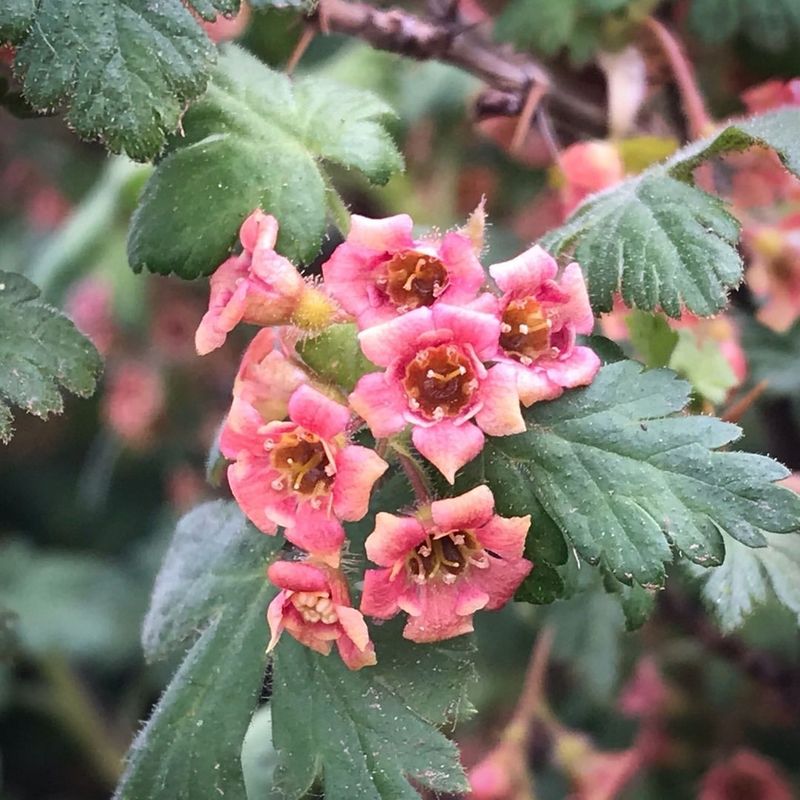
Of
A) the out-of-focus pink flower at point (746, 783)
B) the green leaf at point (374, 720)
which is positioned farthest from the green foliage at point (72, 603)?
the green leaf at point (374, 720)

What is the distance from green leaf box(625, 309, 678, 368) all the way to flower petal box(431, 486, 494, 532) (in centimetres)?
19

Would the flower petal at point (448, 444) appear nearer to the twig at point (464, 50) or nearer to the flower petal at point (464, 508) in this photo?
the flower petal at point (464, 508)

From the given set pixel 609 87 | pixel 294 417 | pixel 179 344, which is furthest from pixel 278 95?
pixel 179 344

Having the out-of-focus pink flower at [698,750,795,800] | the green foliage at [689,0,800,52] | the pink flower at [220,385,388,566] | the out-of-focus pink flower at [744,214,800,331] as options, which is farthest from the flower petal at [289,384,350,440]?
the out-of-focus pink flower at [698,750,795,800]

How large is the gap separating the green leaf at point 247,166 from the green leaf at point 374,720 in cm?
24

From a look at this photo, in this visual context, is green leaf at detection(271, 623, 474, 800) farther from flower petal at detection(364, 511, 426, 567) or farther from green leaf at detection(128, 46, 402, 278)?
green leaf at detection(128, 46, 402, 278)

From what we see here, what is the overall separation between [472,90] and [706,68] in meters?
0.31

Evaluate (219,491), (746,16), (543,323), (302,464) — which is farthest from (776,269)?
(219,491)

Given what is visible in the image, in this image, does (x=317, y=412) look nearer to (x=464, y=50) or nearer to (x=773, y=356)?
(x=464, y=50)

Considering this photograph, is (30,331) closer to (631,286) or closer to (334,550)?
(334,550)

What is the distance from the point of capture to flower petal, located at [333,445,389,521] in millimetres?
479

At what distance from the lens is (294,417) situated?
0.49 meters

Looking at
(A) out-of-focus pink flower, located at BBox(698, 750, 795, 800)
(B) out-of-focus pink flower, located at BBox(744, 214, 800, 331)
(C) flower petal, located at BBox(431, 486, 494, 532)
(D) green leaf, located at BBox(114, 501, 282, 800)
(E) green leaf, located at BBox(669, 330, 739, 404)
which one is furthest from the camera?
(A) out-of-focus pink flower, located at BBox(698, 750, 795, 800)

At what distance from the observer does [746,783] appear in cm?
105
